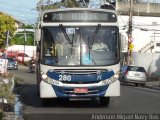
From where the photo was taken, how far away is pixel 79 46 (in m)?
18.3

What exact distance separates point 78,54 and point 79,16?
4.60ft

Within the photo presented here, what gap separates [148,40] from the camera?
236 feet

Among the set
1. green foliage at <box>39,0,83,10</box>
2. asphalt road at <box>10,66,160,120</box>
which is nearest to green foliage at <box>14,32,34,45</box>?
green foliage at <box>39,0,83,10</box>

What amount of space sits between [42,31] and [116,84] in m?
3.06

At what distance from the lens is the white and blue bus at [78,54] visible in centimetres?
1802

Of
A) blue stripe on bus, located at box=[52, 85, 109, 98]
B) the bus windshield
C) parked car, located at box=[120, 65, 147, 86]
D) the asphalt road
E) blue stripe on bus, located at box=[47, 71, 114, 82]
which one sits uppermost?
the bus windshield

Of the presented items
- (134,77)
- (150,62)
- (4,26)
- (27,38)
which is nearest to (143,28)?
(150,62)

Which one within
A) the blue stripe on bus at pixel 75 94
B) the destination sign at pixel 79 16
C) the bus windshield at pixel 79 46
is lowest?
the blue stripe on bus at pixel 75 94

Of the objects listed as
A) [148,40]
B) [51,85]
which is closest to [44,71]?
[51,85]

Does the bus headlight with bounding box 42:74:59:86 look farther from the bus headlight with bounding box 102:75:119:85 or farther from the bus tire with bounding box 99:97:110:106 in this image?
the bus tire with bounding box 99:97:110:106

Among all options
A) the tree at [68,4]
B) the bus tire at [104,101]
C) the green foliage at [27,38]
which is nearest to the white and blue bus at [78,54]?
the bus tire at [104,101]

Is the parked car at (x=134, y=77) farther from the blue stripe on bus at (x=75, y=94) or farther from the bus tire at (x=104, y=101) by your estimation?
the blue stripe on bus at (x=75, y=94)

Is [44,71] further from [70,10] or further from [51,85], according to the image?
[70,10]

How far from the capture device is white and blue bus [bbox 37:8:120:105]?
709 inches
